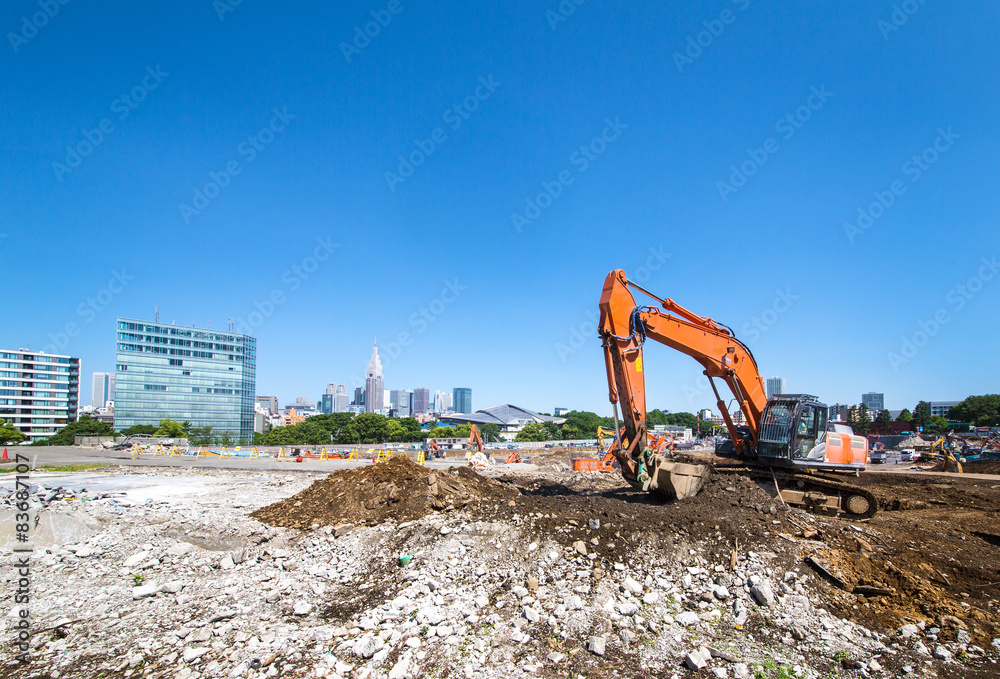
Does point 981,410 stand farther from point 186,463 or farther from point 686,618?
point 186,463

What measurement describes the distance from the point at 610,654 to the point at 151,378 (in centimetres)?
10841

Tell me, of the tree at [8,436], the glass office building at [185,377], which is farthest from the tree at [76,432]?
the glass office building at [185,377]

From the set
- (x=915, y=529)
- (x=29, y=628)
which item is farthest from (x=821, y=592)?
(x=29, y=628)

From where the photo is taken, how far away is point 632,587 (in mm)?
7328

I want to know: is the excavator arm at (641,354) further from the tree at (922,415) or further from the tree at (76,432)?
the tree at (922,415)

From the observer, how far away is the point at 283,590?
775 centimetres

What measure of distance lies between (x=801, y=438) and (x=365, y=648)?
9975 mm

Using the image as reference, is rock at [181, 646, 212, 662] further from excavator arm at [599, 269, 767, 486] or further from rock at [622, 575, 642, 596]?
excavator arm at [599, 269, 767, 486]

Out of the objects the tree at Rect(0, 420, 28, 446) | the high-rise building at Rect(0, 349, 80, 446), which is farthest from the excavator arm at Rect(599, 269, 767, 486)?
the high-rise building at Rect(0, 349, 80, 446)

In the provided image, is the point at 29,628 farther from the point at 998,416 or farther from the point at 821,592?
the point at 998,416

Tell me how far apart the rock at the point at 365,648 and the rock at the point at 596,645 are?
2450mm

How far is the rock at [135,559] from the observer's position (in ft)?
29.0

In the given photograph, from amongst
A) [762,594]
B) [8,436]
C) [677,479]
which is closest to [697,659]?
[762,594]

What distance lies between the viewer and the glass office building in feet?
302
